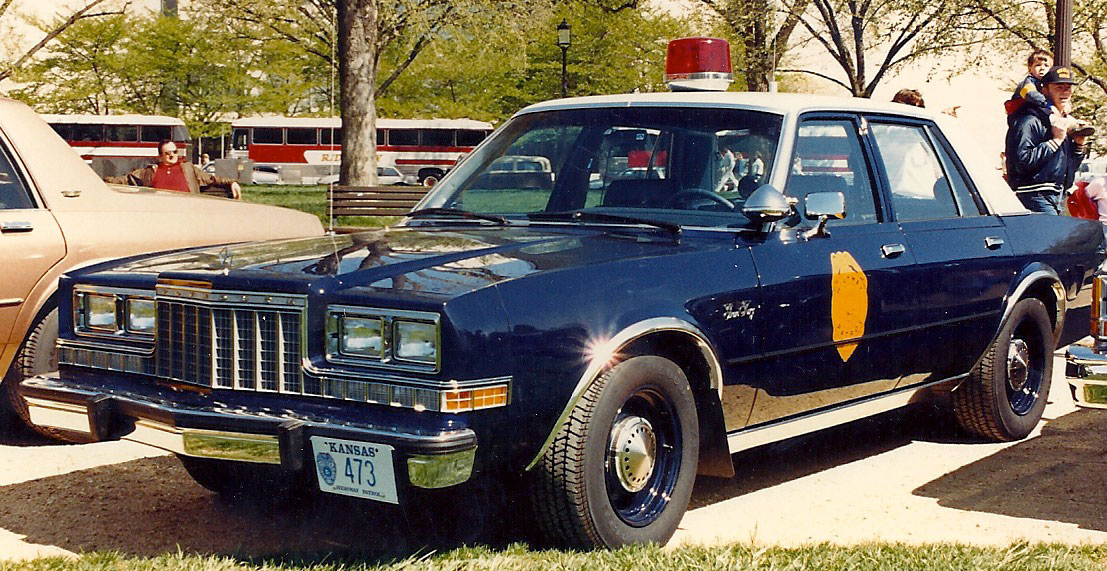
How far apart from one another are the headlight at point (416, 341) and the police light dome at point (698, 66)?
317 cm

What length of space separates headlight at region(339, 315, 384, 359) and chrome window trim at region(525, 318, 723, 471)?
56 cm

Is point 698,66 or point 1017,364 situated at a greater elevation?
point 698,66

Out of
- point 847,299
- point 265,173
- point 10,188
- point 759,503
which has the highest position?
point 10,188

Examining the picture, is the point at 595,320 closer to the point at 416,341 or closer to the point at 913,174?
the point at 416,341

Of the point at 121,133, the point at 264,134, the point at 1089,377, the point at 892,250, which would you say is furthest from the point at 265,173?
the point at 1089,377

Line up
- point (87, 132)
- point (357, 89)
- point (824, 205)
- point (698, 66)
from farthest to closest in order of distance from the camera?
point (87, 132) → point (357, 89) → point (698, 66) → point (824, 205)

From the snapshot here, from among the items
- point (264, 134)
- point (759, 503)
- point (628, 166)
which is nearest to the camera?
point (759, 503)

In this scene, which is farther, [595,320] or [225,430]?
[595,320]

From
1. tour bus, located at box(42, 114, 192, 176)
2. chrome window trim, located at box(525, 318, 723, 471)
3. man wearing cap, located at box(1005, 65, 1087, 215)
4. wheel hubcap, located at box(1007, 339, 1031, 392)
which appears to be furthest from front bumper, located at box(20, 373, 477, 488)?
tour bus, located at box(42, 114, 192, 176)

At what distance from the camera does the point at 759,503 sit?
5316mm

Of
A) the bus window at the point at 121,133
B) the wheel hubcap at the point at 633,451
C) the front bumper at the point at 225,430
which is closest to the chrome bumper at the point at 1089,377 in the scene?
the wheel hubcap at the point at 633,451

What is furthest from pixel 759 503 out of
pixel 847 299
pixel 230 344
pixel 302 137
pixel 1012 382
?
pixel 302 137

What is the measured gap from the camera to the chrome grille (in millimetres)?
4105

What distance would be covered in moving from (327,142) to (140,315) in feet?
195
